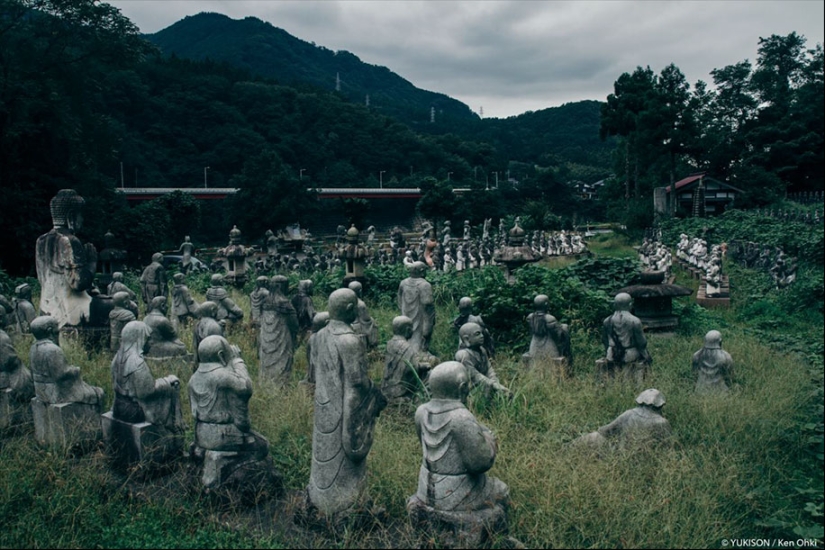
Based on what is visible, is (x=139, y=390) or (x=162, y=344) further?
(x=162, y=344)

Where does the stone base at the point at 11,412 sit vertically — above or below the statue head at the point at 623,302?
below

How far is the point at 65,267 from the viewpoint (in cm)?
998

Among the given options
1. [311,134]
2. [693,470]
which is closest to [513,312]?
[693,470]

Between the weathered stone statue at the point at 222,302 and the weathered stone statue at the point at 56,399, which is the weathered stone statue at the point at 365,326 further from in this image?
the weathered stone statue at the point at 56,399

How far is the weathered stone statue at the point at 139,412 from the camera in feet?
18.2

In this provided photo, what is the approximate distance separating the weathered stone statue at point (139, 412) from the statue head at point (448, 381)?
3.00 meters

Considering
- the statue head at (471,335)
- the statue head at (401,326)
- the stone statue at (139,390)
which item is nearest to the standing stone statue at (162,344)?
the stone statue at (139,390)

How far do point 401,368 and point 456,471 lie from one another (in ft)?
9.87

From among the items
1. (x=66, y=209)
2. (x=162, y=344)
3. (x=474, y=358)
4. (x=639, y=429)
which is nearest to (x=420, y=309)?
(x=474, y=358)

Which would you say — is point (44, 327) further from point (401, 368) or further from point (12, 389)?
point (401, 368)

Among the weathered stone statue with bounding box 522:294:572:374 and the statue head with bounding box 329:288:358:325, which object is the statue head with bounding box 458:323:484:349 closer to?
the weathered stone statue with bounding box 522:294:572:374

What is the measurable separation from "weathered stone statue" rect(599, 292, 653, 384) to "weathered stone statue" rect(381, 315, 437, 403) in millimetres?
2541

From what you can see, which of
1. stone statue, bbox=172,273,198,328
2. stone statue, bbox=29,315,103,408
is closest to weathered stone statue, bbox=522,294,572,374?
stone statue, bbox=29,315,103,408

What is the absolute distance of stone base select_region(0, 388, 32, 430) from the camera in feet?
20.8
